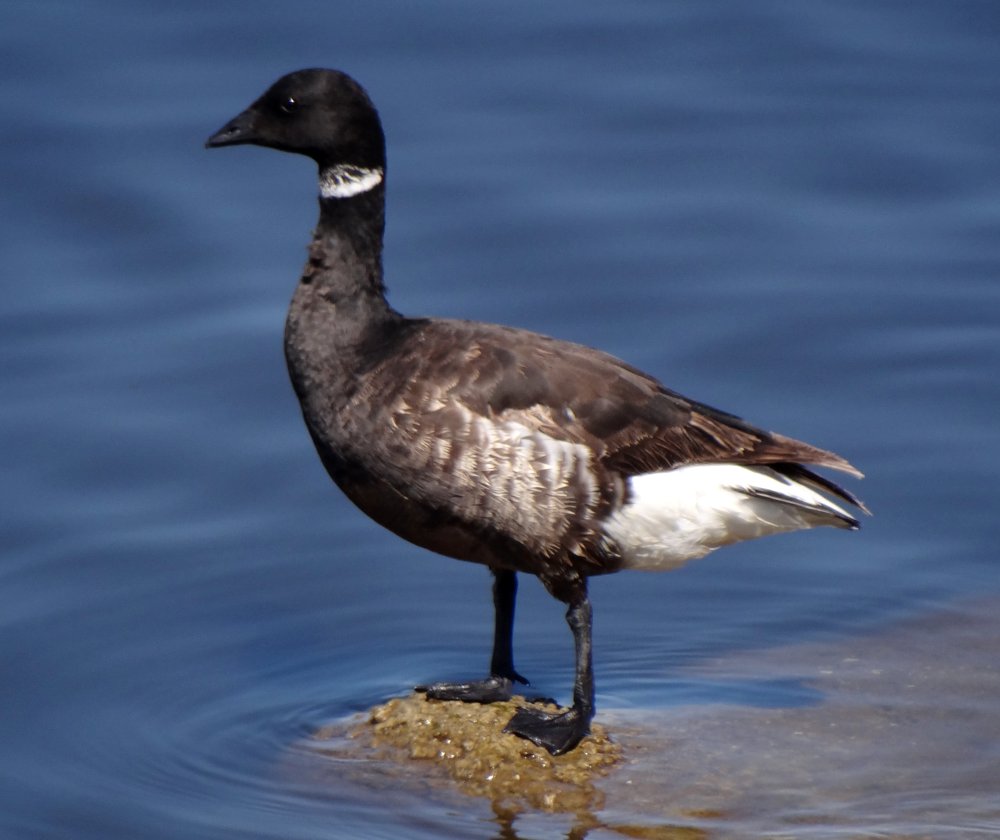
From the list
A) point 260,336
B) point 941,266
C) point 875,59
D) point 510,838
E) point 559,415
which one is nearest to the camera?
point 510,838

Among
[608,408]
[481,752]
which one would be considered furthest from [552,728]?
[608,408]

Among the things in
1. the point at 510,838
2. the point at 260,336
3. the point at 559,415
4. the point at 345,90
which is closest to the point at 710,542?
the point at 559,415

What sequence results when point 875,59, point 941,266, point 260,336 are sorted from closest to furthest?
point 260,336 → point 941,266 → point 875,59

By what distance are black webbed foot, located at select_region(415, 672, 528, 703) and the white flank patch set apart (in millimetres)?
836

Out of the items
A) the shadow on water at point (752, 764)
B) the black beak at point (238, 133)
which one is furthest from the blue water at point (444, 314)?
the black beak at point (238, 133)

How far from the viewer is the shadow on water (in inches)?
277

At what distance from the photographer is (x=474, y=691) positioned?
7.99 metres

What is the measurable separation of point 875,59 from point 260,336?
5.78 m

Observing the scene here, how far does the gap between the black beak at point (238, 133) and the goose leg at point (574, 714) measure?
7.98ft

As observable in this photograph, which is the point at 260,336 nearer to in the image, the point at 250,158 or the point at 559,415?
the point at 250,158

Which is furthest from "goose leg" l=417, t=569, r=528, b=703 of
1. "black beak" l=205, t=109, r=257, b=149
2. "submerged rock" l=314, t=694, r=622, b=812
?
"black beak" l=205, t=109, r=257, b=149

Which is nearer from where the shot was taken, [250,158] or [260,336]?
[260,336]

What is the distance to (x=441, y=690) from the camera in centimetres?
797

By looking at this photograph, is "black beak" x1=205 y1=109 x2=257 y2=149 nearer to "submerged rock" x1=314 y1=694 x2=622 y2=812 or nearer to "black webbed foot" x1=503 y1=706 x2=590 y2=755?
"submerged rock" x1=314 y1=694 x2=622 y2=812
